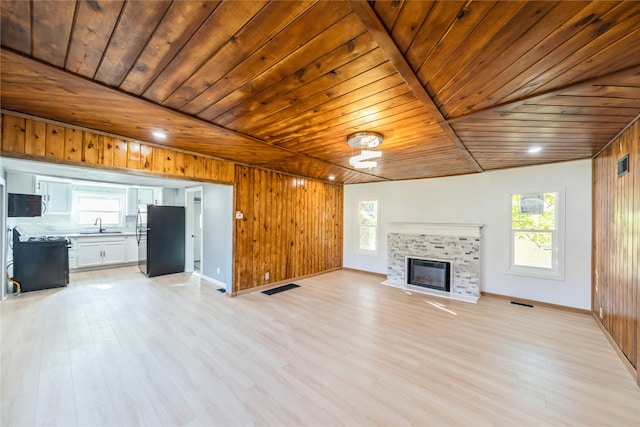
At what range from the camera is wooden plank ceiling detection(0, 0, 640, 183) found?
3.67 ft

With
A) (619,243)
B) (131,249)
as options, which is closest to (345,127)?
(619,243)

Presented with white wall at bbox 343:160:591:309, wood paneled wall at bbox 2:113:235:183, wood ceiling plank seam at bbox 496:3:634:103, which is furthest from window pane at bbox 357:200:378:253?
wood ceiling plank seam at bbox 496:3:634:103

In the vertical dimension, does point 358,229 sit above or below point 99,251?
above

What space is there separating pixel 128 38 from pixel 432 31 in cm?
161

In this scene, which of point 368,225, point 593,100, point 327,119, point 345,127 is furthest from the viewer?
point 368,225

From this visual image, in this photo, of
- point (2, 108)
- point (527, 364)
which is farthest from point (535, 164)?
point (2, 108)

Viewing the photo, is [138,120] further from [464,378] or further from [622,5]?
[464,378]

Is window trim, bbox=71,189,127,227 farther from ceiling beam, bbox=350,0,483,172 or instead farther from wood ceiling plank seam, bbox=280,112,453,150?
ceiling beam, bbox=350,0,483,172

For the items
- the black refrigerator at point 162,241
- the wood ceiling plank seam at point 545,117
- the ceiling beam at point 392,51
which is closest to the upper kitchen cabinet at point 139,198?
the black refrigerator at point 162,241

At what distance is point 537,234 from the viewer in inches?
166

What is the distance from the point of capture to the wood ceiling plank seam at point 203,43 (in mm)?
1112

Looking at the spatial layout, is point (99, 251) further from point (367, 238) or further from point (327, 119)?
point (327, 119)

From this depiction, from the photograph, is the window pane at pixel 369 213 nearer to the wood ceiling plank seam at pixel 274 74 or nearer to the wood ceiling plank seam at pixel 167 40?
the wood ceiling plank seam at pixel 274 74

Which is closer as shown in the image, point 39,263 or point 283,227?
point 39,263
